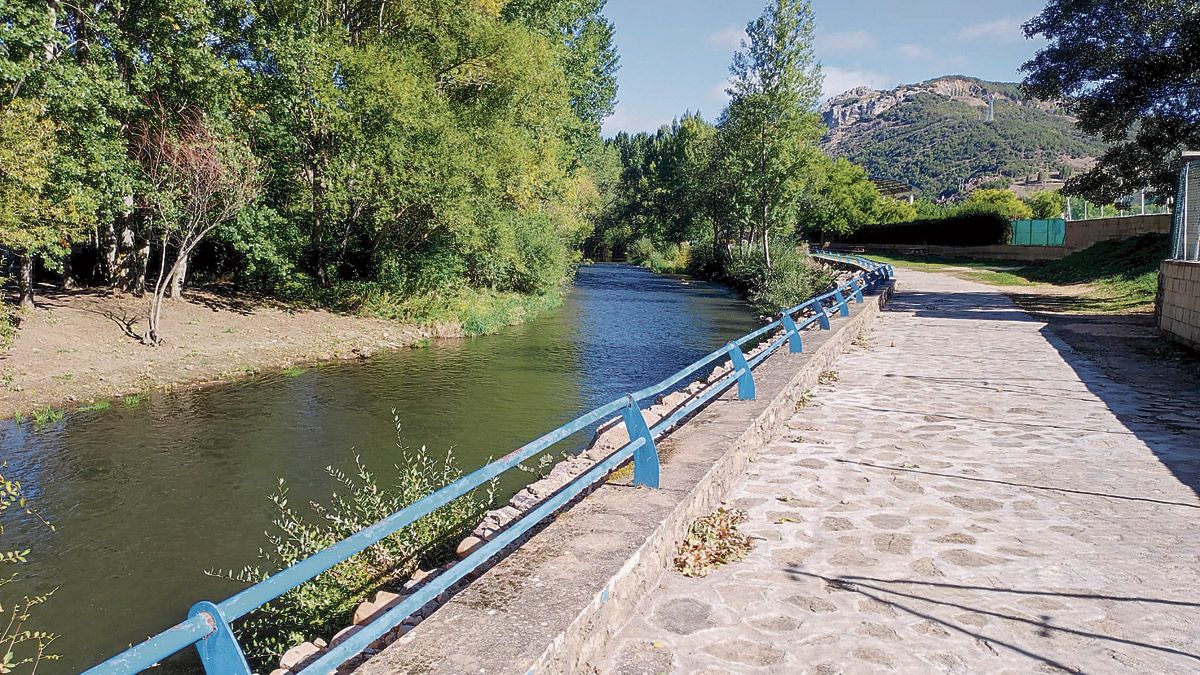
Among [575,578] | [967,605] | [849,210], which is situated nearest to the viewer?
[575,578]

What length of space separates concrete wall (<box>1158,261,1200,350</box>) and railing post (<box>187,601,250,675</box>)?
46.7 ft

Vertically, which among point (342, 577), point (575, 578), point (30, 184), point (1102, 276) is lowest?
point (342, 577)

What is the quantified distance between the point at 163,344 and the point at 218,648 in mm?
15885

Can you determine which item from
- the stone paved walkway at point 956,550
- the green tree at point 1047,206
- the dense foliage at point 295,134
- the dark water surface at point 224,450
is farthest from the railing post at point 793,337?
the green tree at point 1047,206

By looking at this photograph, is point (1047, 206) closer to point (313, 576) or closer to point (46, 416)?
point (46, 416)

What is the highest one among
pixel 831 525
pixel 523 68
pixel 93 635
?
pixel 523 68

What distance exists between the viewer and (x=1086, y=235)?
34031 millimetres

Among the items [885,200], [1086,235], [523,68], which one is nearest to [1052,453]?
[523,68]

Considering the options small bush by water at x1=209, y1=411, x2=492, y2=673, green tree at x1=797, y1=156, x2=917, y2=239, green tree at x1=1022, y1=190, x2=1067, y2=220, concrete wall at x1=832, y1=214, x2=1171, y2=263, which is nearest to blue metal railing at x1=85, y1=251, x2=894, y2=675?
small bush by water at x1=209, y1=411, x2=492, y2=673

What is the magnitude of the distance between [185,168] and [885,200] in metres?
60.2

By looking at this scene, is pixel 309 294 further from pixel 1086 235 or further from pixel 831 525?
pixel 1086 235

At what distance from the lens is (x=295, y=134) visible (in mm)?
19703

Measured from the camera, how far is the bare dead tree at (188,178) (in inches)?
623

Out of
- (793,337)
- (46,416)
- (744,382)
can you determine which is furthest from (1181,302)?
(46,416)
